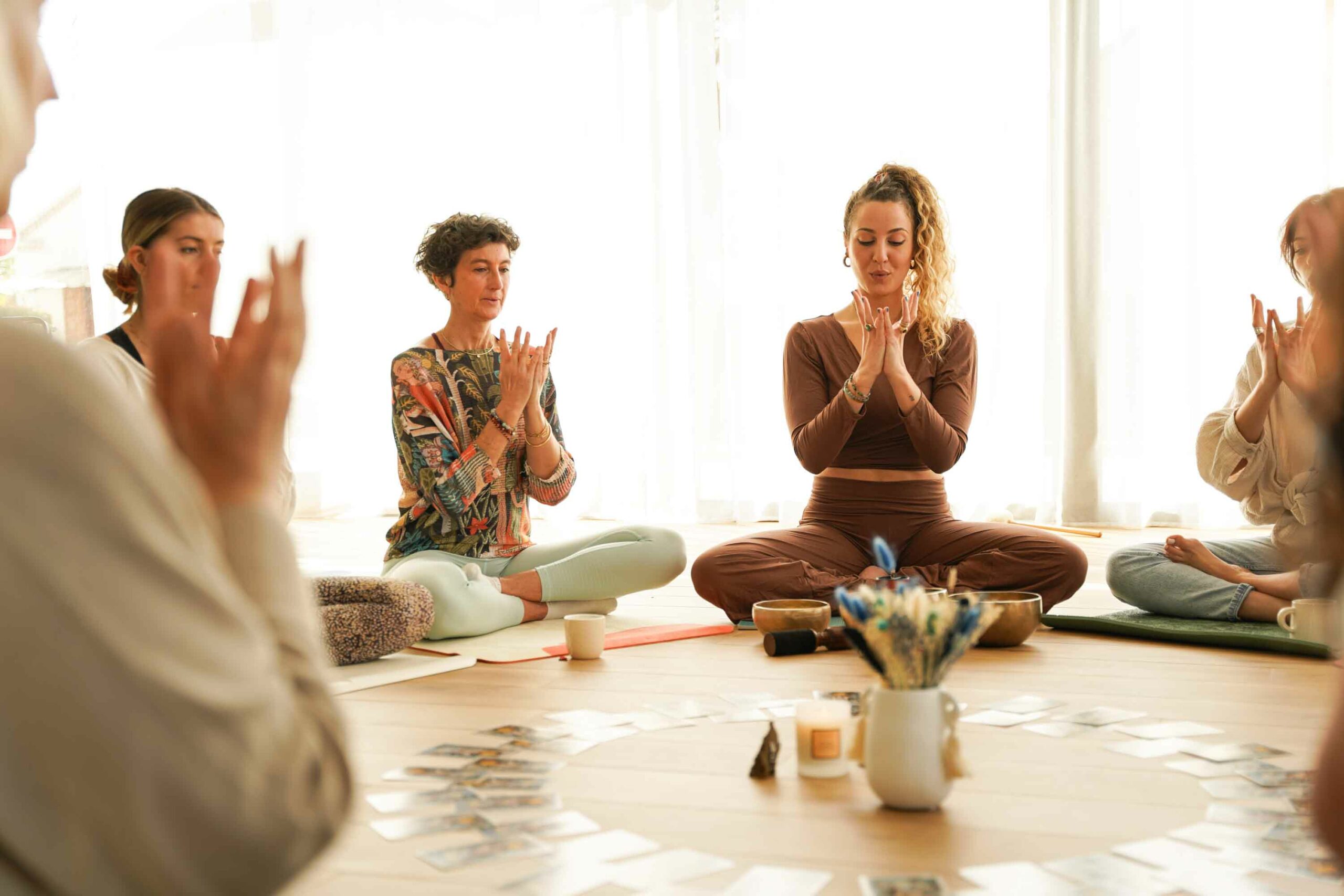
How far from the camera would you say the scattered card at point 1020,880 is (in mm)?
1428

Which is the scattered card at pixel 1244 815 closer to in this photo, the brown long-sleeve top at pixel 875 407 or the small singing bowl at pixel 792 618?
the small singing bowl at pixel 792 618

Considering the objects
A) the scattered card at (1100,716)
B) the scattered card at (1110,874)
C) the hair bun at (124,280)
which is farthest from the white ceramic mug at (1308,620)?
the hair bun at (124,280)

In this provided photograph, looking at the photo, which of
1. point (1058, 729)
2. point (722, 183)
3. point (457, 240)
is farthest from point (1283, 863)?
point (722, 183)

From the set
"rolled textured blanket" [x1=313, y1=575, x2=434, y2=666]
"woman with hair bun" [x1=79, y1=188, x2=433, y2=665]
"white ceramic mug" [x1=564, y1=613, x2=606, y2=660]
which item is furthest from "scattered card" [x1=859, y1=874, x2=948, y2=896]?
"rolled textured blanket" [x1=313, y1=575, x2=434, y2=666]

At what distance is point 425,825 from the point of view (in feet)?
5.68

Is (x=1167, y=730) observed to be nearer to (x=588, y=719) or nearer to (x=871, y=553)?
(x=588, y=719)

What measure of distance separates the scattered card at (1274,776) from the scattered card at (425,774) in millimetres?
1168

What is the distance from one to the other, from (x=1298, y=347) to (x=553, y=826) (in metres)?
2.26

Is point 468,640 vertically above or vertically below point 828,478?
below

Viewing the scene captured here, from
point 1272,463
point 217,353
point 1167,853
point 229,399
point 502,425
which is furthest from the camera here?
point 502,425

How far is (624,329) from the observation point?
630cm

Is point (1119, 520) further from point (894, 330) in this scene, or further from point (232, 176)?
point (232, 176)

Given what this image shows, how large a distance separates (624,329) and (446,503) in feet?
9.83

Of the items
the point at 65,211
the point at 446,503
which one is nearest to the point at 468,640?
the point at 446,503
